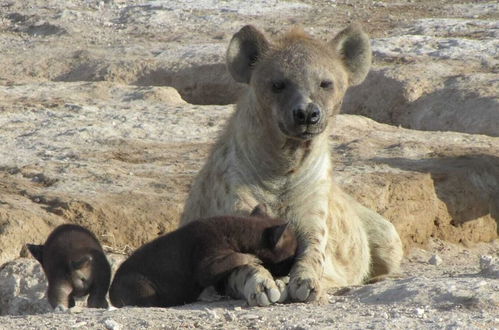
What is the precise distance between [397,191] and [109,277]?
10.8 ft

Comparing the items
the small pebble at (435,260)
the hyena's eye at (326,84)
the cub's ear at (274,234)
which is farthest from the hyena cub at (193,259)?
the small pebble at (435,260)

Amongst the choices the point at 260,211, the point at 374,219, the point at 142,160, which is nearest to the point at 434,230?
the point at 374,219

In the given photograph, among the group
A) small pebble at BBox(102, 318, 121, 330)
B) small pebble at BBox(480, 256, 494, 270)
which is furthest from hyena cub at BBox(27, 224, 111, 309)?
small pebble at BBox(480, 256, 494, 270)

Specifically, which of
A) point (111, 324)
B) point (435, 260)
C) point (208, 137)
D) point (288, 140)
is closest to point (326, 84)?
point (288, 140)

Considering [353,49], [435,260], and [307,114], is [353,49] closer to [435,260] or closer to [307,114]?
[307,114]

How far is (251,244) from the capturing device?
6047 mm

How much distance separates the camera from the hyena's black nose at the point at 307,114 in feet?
21.4

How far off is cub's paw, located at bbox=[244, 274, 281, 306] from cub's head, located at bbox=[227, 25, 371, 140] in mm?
1102

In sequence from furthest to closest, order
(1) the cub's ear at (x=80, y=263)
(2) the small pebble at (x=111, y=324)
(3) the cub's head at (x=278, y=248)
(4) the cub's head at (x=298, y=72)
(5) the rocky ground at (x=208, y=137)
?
(4) the cub's head at (x=298, y=72), (1) the cub's ear at (x=80, y=263), (3) the cub's head at (x=278, y=248), (5) the rocky ground at (x=208, y=137), (2) the small pebble at (x=111, y=324)

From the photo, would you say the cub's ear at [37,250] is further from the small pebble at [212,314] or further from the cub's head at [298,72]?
the cub's head at [298,72]

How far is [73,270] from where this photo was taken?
247 inches

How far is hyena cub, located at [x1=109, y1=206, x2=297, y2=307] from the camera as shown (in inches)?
235

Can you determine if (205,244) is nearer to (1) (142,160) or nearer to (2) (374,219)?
(2) (374,219)

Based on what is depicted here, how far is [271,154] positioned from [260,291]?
4.79 ft
